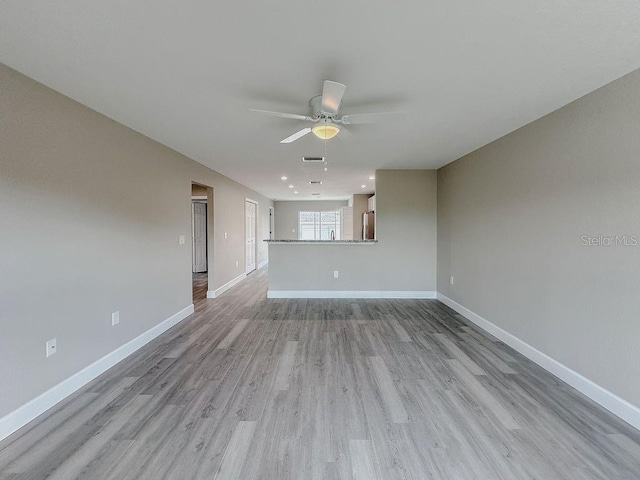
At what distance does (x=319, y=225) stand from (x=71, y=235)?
352 inches

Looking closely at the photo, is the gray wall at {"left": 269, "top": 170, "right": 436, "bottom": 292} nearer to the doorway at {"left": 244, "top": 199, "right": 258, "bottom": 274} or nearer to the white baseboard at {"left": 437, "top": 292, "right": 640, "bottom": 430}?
the white baseboard at {"left": 437, "top": 292, "right": 640, "bottom": 430}

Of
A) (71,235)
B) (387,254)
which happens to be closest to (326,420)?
(71,235)

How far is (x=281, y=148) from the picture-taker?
3572 mm

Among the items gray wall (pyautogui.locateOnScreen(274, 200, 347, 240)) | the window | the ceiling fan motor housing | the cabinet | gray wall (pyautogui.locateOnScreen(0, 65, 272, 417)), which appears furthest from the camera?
the window

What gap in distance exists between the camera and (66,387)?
7.07 ft

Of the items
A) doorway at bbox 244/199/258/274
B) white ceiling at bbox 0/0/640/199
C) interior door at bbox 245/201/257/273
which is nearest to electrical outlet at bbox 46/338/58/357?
white ceiling at bbox 0/0/640/199

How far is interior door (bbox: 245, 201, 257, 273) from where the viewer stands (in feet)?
24.6

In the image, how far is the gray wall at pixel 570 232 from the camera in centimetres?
190

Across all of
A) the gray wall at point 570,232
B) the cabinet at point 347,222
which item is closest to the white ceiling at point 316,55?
the gray wall at point 570,232

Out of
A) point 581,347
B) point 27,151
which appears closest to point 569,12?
point 581,347

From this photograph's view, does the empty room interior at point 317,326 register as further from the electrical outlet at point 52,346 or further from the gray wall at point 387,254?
the gray wall at point 387,254

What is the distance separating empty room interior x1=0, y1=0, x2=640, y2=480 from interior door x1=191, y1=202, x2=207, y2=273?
4.29 metres

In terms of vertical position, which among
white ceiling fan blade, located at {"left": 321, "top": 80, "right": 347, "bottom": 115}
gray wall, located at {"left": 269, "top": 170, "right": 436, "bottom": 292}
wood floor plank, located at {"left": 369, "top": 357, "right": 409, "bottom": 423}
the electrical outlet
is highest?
white ceiling fan blade, located at {"left": 321, "top": 80, "right": 347, "bottom": 115}

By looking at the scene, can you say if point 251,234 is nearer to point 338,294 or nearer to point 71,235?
point 338,294
